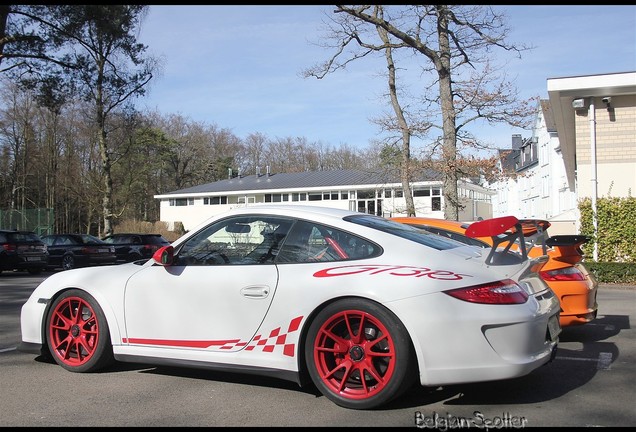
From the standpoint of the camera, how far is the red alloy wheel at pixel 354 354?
4.04 metres

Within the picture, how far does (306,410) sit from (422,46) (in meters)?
18.3

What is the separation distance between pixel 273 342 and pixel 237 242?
101 cm

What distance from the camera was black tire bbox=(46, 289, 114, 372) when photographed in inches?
197

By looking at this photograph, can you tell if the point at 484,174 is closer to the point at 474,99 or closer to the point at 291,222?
the point at 474,99

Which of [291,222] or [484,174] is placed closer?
[291,222]

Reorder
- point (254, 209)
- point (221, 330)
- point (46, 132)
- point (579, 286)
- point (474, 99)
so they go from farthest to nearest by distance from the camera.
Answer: point (46, 132) < point (474, 99) < point (579, 286) < point (254, 209) < point (221, 330)

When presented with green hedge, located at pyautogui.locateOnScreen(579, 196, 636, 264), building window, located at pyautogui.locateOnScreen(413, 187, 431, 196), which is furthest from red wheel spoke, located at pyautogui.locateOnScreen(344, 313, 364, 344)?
building window, located at pyautogui.locateOnScreen(413, 187, 431, 196)

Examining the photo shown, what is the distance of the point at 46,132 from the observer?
148 ft

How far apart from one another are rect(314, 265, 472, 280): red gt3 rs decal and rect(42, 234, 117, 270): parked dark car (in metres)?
19.0

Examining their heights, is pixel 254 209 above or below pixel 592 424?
above

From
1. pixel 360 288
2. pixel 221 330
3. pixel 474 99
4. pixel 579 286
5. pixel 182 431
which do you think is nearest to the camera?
pixel 182 431

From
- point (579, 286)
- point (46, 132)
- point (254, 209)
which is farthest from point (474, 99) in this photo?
point (46, 132)

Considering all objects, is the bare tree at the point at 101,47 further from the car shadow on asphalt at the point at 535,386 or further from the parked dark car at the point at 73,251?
the car shadow on asphalt at the point at 535,386

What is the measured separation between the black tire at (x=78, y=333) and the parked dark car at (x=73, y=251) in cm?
1695
